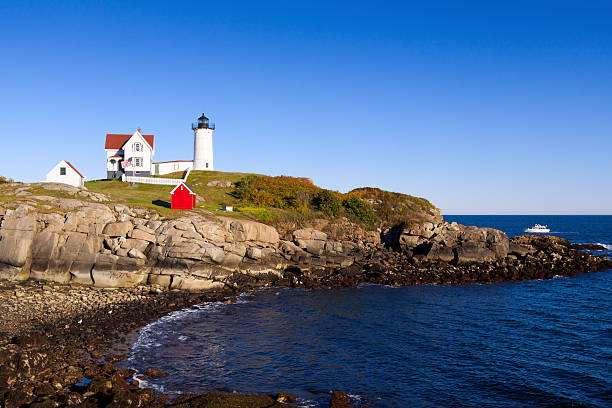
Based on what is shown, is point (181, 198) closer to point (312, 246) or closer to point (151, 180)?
point (312, 246)

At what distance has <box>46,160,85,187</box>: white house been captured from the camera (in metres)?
51.2

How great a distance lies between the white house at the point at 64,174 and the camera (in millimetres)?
51250

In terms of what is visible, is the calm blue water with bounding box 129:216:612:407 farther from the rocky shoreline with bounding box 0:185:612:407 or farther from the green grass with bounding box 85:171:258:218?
the green grass with bounding box 85:171:258:218

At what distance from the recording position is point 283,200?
2077 inches

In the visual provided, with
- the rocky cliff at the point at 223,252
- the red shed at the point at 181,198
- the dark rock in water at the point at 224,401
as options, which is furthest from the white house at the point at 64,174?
the dark rock in water at the point at 224,401

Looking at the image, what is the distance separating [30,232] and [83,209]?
14.7ft

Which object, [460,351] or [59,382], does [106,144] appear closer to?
[59,382]

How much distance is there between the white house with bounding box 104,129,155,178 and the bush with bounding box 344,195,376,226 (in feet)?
103

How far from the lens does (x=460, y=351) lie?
74.2ft

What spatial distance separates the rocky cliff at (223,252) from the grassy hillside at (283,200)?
2913 millimetres

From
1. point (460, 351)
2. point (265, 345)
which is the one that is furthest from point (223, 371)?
point (460, 351)

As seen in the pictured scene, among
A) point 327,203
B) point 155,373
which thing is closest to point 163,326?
point 155,373

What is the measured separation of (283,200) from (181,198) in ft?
45.8

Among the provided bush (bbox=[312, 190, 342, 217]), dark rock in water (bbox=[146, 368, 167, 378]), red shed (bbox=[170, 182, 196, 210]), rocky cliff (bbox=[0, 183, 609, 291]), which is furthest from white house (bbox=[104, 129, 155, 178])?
dark rock in water (bbox=[146, 368, 167, 378])
